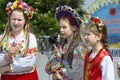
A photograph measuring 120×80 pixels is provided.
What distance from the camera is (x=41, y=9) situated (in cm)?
1044

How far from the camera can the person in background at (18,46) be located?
433 cm

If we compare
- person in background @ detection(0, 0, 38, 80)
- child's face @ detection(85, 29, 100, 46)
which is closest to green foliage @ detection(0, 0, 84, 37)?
person in background @ detection(0, 0, 38, 80)

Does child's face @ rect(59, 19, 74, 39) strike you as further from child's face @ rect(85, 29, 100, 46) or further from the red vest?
the red vest

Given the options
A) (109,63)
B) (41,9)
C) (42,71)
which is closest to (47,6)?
(41,9)

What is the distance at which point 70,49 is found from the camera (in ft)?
13.6

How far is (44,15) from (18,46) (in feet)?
18.6

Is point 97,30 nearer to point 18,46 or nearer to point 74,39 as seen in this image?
point 74,39

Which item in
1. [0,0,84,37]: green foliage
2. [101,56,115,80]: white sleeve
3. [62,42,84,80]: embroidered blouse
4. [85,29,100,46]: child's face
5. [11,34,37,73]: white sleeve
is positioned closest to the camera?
[101,56,115,80]: white sleeve

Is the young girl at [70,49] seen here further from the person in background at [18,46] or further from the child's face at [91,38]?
the person in background at [18,46]

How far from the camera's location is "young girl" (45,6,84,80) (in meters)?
4.13

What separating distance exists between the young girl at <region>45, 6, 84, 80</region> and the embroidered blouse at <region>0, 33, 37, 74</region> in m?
0.35

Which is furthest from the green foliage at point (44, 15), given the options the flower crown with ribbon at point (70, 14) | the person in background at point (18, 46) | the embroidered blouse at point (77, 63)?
the embroidered blouse at point (77, 63)

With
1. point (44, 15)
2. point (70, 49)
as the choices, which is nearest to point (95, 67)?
point (70, 49)

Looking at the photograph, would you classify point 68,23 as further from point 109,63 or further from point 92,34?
point 109,63
